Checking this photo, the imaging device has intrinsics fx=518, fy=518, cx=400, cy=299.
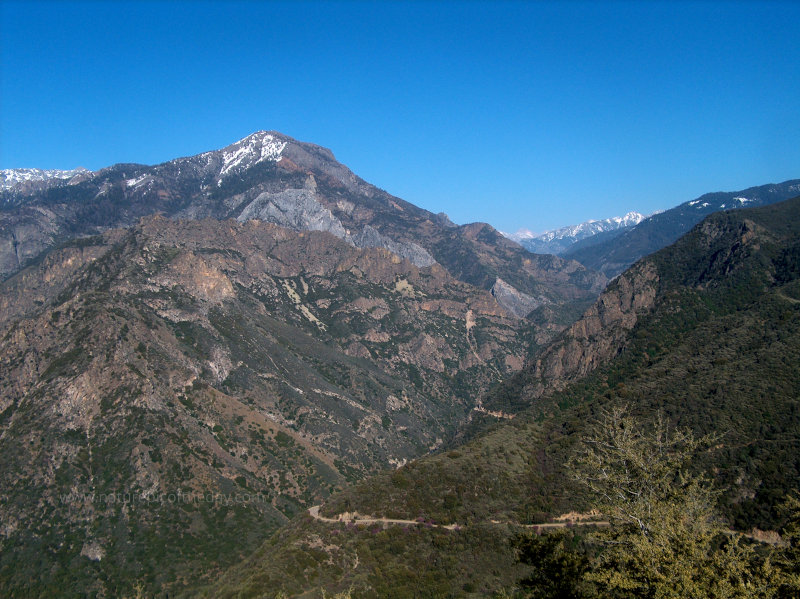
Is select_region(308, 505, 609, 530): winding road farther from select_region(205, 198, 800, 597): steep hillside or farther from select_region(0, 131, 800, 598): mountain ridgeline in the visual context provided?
select_region(0, 131, 800, 598): mountain ridgeline

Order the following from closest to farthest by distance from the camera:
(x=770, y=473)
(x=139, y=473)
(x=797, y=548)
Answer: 1. (x=797, y=548)
2. (x=770, y=473)
3. (x=139, y=473)

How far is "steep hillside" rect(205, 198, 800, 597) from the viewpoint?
242 ft

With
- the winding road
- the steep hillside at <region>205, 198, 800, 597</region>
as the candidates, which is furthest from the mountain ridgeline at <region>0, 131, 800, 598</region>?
the winding road

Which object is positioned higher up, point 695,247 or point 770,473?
point 695,247

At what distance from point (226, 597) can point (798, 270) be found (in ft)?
515

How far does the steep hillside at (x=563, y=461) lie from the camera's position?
242 ft

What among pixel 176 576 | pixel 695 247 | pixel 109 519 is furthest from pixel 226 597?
pixel 695 247

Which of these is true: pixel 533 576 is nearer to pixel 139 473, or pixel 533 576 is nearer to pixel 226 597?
pixel 226 597

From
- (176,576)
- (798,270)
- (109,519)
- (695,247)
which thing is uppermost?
(695,247)

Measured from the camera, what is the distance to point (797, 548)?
106ft

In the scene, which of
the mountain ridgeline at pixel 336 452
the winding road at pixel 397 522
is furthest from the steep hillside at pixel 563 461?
the winding road at pixel 397 522

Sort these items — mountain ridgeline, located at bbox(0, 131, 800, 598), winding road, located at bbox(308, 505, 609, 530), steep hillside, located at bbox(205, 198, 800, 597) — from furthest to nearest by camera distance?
winding road, located at bbox(308, 505, 609, 530) → mountain ridgeline, located at bbox(0, 131, 800, 598) → steep hillside, located at bbox(205, 198, 800, 597)

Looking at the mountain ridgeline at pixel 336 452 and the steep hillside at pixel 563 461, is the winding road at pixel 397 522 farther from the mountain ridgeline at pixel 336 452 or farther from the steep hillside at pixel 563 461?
the mountain ridgeline at pixel 336 452

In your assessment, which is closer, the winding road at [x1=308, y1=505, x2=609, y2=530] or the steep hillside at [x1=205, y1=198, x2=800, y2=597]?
the steep hillside at [x1=205, y1=198, x2=800, y2=597]
